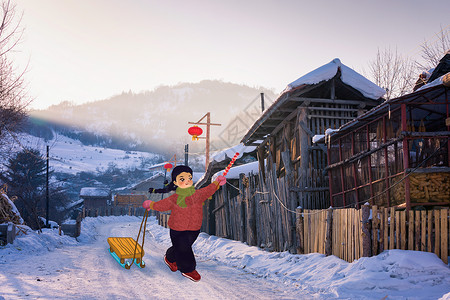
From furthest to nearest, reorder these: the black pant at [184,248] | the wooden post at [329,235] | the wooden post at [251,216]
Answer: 1. the wooden post at [251,216]
2. the wooden post at [329,235]
3. the black pant at [184,248]

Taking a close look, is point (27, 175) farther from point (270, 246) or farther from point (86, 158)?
point (86, 158)

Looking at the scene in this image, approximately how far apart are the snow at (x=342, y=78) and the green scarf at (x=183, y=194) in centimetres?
937

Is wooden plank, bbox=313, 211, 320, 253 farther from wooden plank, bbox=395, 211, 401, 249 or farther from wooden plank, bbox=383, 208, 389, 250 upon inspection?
wooden plank, bbox=395, 211, 401, 249

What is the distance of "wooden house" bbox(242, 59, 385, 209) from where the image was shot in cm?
1184

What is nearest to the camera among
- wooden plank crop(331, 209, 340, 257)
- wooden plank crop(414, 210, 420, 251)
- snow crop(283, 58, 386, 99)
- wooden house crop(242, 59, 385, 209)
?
wooden plank crop(414, 210, 420, 251)

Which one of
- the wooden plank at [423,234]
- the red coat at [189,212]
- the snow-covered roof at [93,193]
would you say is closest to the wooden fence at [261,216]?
the wooden plank at [423,234]

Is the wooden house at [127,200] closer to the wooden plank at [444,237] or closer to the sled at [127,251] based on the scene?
the wooden plank at [444,237]

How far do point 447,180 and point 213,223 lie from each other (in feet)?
44.9

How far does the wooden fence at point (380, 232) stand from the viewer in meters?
7.41

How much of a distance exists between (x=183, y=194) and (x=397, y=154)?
769 cm

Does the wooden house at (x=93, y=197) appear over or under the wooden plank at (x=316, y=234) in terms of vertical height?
under

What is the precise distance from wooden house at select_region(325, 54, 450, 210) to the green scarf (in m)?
6.59

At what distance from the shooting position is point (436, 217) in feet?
24.4

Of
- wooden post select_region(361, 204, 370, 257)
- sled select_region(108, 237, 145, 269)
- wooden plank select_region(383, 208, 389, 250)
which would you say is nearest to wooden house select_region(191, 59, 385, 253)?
wooden post select_region(361, 204, 370, 257)
